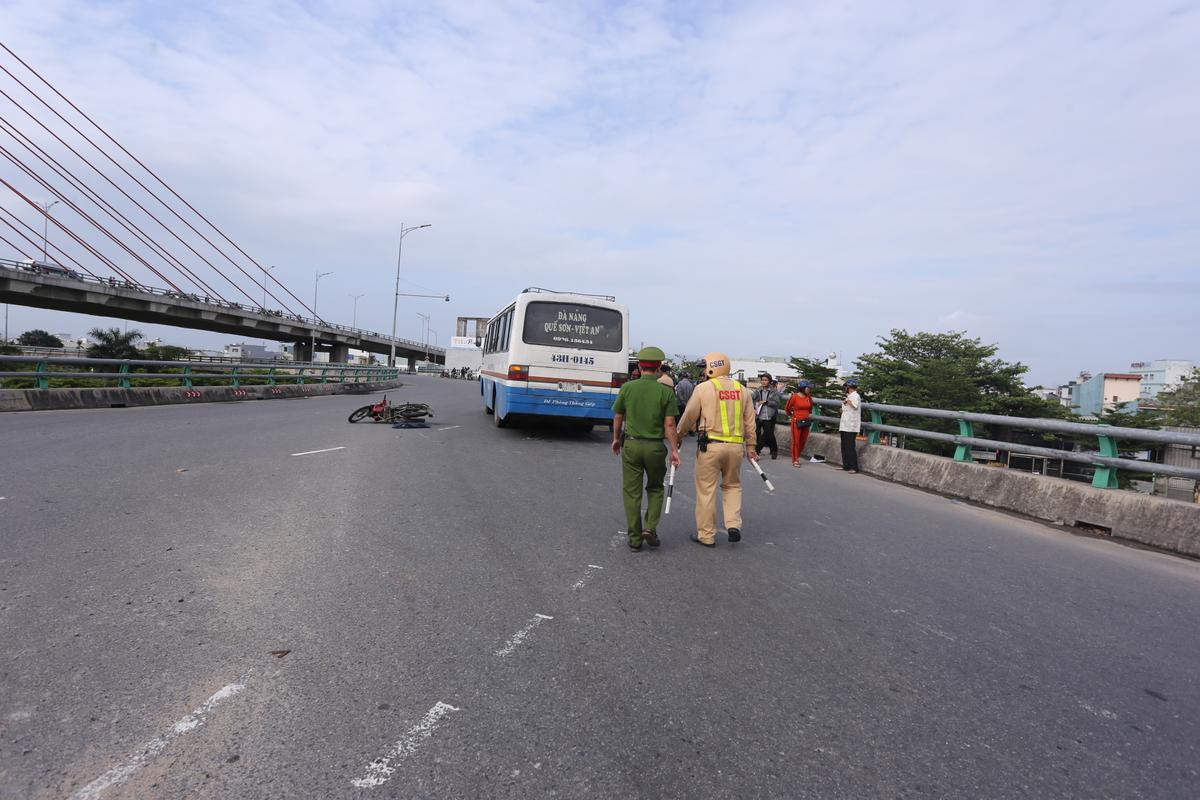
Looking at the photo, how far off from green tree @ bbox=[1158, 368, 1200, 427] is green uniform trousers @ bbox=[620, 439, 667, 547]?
4397 centimetres

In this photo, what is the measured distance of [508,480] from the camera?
8930mm

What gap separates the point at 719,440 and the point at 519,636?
2.99 meters

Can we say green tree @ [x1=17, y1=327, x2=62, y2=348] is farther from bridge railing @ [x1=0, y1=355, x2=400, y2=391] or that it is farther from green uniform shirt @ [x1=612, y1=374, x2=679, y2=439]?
green uniform shirt @ [x1=612, y1=374, x2=679, y2=439]

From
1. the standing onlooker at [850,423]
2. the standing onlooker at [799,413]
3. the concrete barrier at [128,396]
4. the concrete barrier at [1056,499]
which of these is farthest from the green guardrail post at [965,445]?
the concrete barrier at [128,396]

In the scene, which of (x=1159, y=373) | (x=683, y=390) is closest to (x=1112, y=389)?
(x=1159, y=373)

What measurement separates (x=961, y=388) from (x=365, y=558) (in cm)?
3674

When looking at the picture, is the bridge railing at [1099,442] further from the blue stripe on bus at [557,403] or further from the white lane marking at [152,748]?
the white lane marking at [152,748]

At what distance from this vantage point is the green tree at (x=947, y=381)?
3519cm

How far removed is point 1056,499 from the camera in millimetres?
8438

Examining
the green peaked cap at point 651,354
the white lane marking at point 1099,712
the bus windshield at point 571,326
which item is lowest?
the white lane marking at point 1099,712

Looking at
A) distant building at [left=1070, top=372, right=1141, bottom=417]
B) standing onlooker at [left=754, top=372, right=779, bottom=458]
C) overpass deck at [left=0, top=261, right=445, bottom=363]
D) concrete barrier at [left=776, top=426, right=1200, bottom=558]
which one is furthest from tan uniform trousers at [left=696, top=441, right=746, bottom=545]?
distant building at [left=1070, top=372, right=1141, bottom=417]

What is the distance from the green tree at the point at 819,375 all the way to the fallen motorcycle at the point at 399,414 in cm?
2735

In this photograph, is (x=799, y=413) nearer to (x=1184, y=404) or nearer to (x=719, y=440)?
(x=719, y=440)

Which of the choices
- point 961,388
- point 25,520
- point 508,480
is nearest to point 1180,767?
point 508,480
